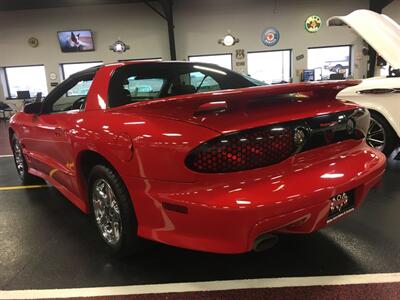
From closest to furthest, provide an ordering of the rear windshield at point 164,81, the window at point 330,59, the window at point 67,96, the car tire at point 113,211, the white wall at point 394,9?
the car tire at point 113,211 → the rear windshield at point 164,81 → the window at point 67,96 → the white wall at point 394,9 → the window at point 330,59

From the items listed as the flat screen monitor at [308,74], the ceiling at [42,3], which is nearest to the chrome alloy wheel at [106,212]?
the ceiling at [42,3]

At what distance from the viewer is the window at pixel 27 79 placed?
14141 millimetres

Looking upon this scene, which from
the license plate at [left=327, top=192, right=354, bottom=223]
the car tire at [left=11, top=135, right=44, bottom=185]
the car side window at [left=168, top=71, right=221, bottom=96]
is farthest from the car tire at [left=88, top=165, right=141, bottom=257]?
the car tire at [left=11, top=135, right=44, bottom=185]

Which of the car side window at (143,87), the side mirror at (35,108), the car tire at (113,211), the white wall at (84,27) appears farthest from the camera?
the white wall at (84,27)

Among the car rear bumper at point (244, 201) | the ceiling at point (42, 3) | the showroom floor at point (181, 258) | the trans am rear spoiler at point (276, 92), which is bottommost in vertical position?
the showroom floor at point (181, 258)

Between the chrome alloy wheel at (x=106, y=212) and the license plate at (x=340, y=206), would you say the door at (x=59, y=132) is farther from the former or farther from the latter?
the license plate at (x=340, y=206)

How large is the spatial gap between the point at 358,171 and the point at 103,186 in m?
1.53

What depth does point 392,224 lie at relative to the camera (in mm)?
2500

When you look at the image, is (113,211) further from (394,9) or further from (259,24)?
(394,9)

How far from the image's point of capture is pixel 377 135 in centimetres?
398

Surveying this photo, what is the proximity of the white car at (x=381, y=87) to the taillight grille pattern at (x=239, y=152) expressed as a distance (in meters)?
2.48

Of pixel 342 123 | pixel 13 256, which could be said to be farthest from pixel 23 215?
pixel 342 123

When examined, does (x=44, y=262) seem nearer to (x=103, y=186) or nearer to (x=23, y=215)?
(x=103, y=186)

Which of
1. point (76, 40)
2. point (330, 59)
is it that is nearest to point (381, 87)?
point (330, 59)
